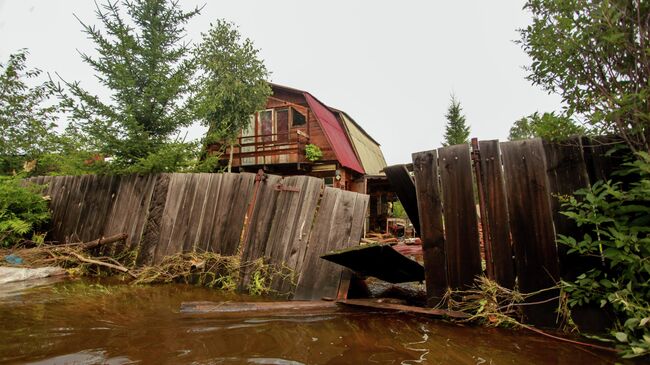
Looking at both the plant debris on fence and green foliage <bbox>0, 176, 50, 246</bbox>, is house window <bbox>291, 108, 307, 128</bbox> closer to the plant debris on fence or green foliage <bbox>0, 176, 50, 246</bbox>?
green foliage <bbox>0, 176, 50, 246</bbox>

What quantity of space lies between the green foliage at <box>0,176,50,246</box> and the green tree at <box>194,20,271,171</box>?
8442 millimetres

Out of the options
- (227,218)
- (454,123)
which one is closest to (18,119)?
(227,218)

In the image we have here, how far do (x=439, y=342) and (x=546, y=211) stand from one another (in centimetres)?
162

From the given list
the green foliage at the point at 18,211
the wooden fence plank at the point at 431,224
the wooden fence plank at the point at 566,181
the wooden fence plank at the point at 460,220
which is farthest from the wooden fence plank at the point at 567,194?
the green foliage at the point at 18,211

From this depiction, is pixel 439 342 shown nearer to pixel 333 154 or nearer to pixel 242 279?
pixel 242 279

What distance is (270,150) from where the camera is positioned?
14.7 metres

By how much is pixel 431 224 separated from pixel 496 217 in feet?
2.04

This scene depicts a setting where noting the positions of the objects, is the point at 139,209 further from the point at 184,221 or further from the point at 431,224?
the point at 431,224

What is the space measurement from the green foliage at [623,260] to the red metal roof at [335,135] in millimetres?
12033

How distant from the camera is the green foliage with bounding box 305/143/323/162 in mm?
14288

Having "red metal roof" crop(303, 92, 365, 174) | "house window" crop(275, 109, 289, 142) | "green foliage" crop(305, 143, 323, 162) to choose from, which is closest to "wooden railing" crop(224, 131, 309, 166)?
"green foliage" crop(305, 143, 323, 162)

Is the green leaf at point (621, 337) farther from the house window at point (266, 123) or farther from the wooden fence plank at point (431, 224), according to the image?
the house window at point (266, 123)

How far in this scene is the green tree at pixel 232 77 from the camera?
1429 cm

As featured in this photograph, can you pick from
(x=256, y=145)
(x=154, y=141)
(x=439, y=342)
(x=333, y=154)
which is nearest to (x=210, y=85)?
(x=256, y=145)
